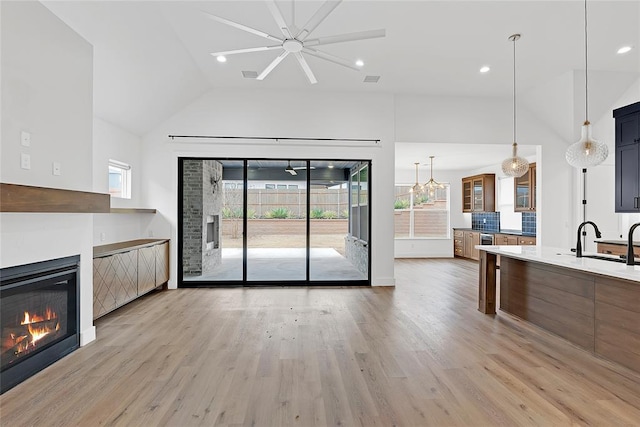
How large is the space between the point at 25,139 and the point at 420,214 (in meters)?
8.87

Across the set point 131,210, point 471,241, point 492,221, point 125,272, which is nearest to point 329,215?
point 131,210

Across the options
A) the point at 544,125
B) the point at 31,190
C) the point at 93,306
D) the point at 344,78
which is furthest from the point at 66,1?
the point at 544,125

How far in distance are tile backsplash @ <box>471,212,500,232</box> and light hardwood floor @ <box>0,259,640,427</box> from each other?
556 centimetres

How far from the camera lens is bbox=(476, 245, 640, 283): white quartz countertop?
2469 mm

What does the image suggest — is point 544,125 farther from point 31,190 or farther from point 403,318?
point 31,190

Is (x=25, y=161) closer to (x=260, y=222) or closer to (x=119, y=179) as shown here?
(x=119, y=179)

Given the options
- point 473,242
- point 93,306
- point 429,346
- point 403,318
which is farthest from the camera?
point 473,242

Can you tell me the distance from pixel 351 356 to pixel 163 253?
3.72 meters

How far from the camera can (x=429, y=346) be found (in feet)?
10.1

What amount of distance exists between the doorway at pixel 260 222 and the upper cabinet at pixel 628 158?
149 inches

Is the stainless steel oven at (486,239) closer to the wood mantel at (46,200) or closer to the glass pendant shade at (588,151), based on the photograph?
the glass pendant shade at (588,151)

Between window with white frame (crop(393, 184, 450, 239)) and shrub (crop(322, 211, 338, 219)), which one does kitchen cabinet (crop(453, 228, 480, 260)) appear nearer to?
window with white frame (crop(393, 184, 450, 239))

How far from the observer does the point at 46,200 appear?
2447 millimetres

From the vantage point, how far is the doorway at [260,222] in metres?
5.69
